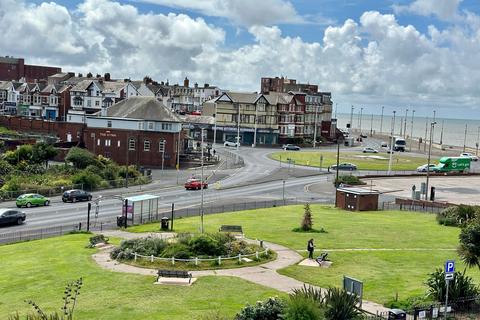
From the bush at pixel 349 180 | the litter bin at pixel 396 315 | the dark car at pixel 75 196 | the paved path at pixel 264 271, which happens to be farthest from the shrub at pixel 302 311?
the bush at pixel 349 180

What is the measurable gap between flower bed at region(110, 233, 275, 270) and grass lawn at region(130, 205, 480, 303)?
3.11m

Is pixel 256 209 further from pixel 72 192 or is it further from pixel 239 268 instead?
pixel 239 268

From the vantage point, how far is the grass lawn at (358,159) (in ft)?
329

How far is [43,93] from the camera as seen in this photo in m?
→ 138

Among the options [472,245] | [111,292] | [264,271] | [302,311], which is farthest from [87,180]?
[302,311]

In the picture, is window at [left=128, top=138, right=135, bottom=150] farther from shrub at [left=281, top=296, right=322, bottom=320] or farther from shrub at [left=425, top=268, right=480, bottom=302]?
shrub at [left=281, top=296, right=322, bottom=320]

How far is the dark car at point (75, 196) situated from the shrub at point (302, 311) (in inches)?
1709

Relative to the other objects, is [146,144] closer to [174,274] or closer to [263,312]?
[174,274]

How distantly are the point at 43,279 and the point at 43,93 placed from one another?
116m

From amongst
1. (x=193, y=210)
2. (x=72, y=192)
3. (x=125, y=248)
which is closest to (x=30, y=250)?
(x=125, y=248)

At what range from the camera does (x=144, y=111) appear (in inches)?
3654

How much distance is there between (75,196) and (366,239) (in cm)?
3199

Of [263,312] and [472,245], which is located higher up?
[472,245]

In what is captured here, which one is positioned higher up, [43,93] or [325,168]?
[43,93]
